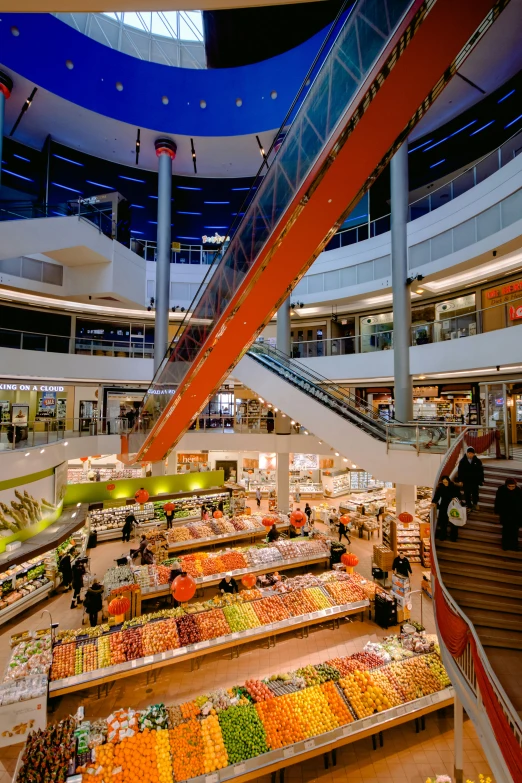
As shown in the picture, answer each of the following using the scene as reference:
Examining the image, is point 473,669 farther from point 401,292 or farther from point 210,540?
point 401,292

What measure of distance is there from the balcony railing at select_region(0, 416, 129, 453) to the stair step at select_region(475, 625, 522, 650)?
11.8 m

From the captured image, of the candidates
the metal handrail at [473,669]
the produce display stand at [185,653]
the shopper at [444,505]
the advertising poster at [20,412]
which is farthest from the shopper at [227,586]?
the advertising poster at [20,412]

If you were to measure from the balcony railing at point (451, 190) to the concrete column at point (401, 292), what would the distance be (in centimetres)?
162

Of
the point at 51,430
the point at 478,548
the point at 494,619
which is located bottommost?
the point at 494,619

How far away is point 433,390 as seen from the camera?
17.8 metres

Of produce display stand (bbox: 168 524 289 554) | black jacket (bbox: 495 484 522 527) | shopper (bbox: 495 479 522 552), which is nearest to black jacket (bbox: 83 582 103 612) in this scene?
produce display stand (bbox: 168 524 289 554)

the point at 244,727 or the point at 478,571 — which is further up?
the point at 478,571

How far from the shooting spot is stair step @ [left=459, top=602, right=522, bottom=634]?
5.40 m

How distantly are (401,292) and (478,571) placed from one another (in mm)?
9942

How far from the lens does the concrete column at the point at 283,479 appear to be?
17281 millimetres

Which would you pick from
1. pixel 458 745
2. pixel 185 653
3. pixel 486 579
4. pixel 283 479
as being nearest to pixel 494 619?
pixel 486 579

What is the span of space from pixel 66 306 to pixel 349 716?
1970cm

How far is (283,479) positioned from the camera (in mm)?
17328

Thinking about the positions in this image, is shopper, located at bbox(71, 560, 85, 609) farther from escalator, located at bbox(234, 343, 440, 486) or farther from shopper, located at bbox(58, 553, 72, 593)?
escalator, located at bbox(234, 343, 440, 486)
